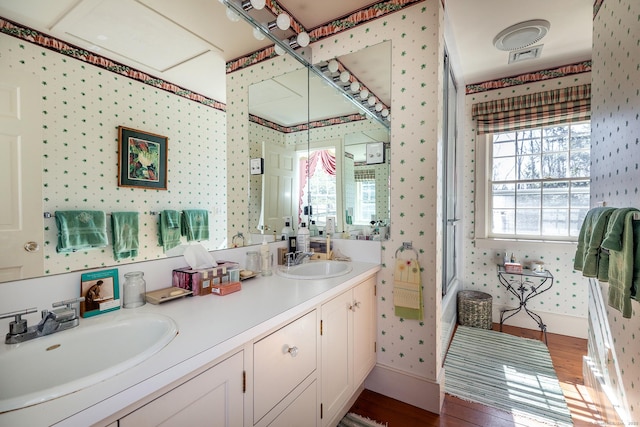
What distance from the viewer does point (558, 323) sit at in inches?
118

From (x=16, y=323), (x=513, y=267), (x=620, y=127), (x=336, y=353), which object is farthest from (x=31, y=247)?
(x=513, y=267)

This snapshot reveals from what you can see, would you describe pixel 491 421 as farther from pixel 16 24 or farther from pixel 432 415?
pixel 16 24

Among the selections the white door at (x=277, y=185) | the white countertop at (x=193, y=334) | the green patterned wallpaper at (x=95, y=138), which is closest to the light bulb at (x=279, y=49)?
the white door at (x=277, y=185)

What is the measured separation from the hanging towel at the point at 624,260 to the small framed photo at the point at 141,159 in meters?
1.89

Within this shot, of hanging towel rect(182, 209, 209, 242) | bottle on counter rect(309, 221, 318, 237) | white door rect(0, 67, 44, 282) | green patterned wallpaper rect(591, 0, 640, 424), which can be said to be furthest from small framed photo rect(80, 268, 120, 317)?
green patterned wallpaper rect(591, 0, 640, 424)

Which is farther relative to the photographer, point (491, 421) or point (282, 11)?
point (282, 11)

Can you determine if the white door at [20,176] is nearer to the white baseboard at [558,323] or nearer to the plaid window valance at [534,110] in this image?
the plaid window valance at [534,110]

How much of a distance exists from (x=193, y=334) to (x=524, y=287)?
11.6 feet

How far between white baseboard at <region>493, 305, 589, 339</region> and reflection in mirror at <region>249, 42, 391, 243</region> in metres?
2.40

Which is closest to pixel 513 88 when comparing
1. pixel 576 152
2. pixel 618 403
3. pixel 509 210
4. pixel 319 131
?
pixel 576 152

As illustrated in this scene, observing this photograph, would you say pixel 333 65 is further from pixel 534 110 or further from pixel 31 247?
pixel 534 110

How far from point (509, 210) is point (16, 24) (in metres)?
4.04

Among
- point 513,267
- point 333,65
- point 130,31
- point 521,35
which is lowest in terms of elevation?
point 513,267

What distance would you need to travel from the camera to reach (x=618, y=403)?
57.7 inches
